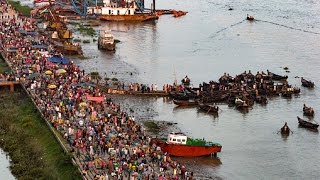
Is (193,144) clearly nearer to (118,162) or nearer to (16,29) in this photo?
(118,162)

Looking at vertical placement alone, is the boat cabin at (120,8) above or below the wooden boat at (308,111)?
above

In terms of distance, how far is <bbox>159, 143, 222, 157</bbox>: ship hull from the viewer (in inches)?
1989

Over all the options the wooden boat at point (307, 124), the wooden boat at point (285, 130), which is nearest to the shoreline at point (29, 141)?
the wooden boat at point (285, 130)

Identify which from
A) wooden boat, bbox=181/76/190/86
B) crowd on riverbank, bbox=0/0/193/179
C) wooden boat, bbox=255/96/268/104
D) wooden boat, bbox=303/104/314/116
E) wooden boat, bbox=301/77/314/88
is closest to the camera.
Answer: crowd on riverbank, bbox=0/0/193/179

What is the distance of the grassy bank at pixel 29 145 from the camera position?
44.8 m

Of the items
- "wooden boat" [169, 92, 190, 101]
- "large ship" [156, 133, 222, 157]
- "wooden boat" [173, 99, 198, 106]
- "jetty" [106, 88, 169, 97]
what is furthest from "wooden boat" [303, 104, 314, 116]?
"large ship" [156, 133, 222, 157]

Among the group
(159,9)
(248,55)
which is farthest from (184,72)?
(159,9)

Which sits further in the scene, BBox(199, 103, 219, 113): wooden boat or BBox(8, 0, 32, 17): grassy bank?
BBox(8, 0, 32, 17): grassy bank

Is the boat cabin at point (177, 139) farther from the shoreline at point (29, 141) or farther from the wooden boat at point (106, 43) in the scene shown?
the wooden boat at point (106, 43)

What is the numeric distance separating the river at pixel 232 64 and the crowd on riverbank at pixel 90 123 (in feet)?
13.1

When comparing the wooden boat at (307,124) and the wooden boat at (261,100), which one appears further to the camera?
the wooden boat at (261,100)

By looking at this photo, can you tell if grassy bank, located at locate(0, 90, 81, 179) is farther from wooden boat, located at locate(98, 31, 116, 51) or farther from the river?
wooden boat, located at locate(98, 31, 116, 51)

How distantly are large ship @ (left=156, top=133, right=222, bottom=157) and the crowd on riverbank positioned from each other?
151 cm

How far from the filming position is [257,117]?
6238cm
